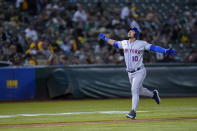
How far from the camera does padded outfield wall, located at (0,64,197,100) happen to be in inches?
595

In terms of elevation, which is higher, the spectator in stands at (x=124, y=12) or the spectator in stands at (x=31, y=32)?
the spectator in stands at (x=124, y=12)

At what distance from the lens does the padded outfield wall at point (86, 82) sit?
15.1 meters

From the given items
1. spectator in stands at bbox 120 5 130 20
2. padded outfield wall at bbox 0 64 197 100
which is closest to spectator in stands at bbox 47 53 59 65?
padded outfield wall at bbox 0 64 197 100

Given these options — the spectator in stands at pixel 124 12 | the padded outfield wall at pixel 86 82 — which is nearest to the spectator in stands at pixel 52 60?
the padded outfield wall at pixel 86 82

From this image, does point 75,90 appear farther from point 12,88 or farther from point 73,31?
point 73,31

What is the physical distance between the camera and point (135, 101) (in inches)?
361

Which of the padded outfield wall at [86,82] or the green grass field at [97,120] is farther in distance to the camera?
the padded outfield wall at [86,82]

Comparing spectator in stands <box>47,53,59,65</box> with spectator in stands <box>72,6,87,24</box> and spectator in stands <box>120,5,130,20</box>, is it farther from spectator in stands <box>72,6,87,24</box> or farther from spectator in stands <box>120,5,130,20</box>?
spectator in stands <box>120,5,130,20</box>

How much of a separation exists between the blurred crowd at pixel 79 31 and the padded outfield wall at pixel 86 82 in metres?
1.11

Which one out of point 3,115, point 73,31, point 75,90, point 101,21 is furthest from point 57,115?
point 101,21

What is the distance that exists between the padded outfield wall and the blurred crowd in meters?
1.11

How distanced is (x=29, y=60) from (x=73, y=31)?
12.3ft

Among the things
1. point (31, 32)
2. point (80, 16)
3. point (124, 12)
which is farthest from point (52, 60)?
point (124, 12)

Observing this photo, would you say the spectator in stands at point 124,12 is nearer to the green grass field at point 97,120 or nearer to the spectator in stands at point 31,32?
the spectator in stands at point 31,32
